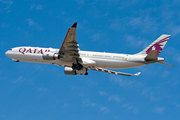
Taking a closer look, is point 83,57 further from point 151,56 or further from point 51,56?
point 151,56

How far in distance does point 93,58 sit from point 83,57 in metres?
2.08

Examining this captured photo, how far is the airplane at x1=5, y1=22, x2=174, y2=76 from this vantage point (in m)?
46.9

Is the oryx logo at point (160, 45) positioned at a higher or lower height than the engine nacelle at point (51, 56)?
higher

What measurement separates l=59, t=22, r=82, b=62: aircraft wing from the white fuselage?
6.01ft

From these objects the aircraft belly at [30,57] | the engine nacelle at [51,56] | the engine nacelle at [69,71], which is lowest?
the engine nacelle at [51,56]

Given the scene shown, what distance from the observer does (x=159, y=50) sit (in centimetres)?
4959

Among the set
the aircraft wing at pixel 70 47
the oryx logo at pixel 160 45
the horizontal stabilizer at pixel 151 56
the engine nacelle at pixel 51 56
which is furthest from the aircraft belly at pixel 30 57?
the oryx logo at pixel 160 45

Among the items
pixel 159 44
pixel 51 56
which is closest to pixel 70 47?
pixel 51 56

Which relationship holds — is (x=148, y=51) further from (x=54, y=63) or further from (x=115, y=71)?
(x=54, y=63)

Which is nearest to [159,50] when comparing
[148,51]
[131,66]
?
[148,51]

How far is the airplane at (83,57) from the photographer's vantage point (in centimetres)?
4694

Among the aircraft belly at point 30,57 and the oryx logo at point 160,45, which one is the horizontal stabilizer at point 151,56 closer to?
the oryx logo at point 160,45

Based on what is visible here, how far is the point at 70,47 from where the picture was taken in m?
45.7

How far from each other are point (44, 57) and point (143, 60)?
1726 cm
